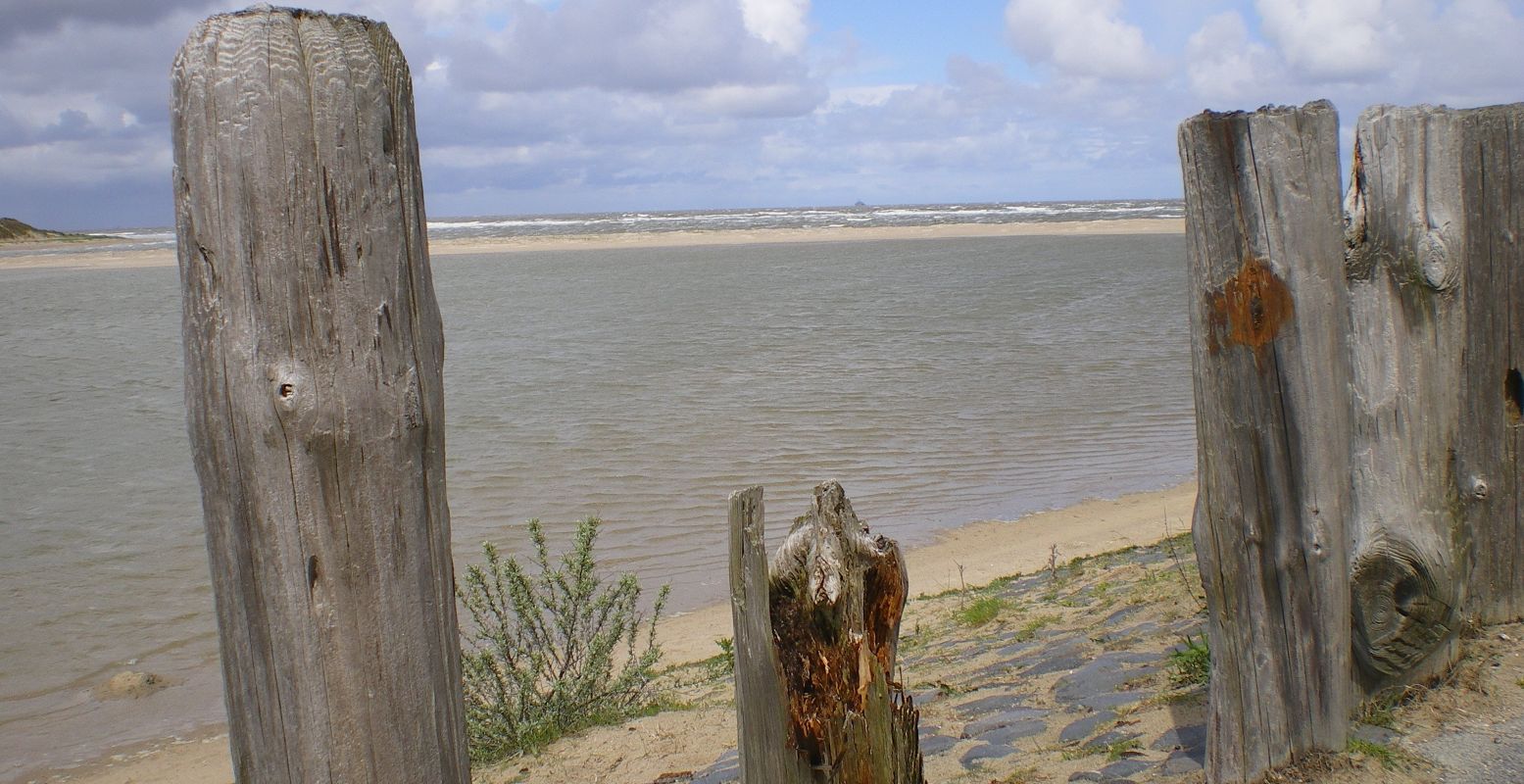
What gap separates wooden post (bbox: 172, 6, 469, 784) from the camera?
185cm

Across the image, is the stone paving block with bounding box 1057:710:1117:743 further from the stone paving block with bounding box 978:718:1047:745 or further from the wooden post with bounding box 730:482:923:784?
the wooden post with bounding box 730:482:923:784

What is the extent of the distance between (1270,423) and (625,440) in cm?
893

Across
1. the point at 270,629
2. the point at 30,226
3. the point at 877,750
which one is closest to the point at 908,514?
the point at 877,750

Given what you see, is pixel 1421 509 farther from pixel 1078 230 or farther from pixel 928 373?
pixel 1078 230

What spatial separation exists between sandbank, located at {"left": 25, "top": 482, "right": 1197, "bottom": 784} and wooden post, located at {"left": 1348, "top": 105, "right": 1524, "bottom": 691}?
3.60 m

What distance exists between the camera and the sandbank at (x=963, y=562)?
549 centimetres

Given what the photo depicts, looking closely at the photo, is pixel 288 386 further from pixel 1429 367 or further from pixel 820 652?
pixel 1429 367

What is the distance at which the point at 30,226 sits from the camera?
6862 centimetres

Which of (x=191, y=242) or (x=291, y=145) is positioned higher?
(x=291, y=145)

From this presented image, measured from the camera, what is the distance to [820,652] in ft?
7.77

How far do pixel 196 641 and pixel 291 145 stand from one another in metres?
5.95

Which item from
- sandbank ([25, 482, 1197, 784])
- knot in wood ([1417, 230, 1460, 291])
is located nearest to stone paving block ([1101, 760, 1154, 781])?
knot in wood ([1417, 230, 1460, 291])

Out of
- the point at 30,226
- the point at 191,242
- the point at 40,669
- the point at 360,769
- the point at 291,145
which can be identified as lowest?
the point at 40,669

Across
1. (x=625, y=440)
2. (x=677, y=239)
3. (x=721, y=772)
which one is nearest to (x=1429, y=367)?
(x=721, y=772)
